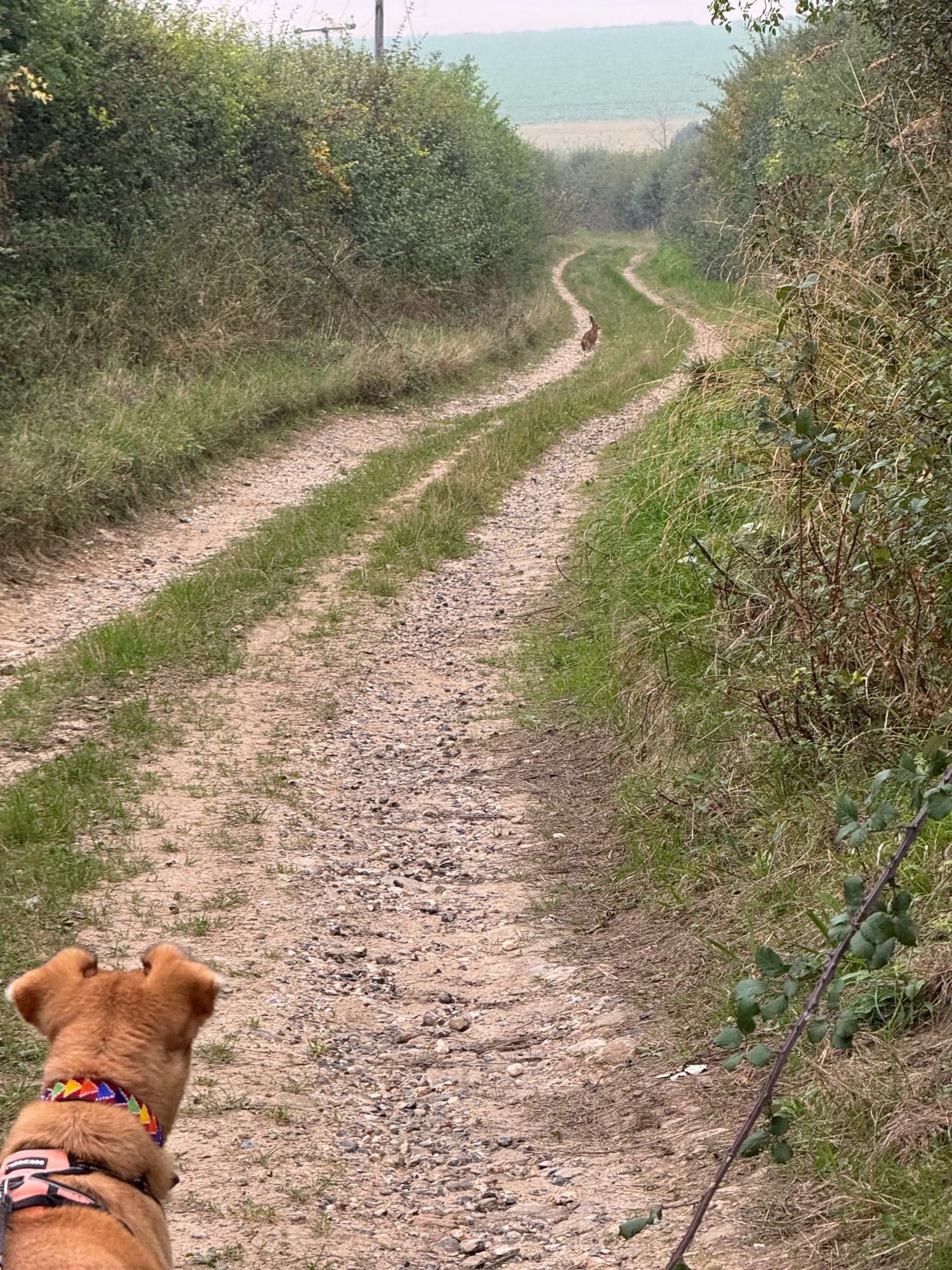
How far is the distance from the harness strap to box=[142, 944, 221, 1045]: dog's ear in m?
0.28

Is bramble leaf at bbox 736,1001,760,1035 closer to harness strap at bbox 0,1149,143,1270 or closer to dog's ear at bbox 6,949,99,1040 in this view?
harness strap at bbox 0,1149,143,1270

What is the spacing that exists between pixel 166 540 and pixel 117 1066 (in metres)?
8.74

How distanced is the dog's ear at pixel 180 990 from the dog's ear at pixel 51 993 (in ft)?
0.43

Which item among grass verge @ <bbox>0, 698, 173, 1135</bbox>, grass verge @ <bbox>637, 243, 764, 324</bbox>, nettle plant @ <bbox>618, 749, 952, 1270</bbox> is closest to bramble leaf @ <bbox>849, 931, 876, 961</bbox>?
nettle plant @ <bbox>618, 749, 952, 1270</bbox>

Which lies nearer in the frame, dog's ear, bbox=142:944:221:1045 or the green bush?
dog's ear, bbox=142:944:221:1045

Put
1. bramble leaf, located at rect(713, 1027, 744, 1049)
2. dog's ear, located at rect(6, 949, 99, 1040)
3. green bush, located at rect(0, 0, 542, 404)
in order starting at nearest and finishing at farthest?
bramble leaf, located at rect(713, 1027, 744, 1049), dog's ear, located at rect(6, 949, 99, 1040), green bush, located at rect(0, 0, 542, 404)

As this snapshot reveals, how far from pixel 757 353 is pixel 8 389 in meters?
7.83

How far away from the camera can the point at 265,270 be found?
59.6 ft

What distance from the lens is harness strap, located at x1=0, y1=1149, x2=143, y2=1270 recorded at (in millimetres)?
1899

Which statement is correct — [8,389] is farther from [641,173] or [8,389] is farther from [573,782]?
[641,173]

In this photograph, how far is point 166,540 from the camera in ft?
34.5

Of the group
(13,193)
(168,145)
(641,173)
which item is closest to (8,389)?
(13,193)

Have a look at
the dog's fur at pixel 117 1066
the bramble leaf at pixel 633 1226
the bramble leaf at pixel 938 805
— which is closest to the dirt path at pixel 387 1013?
the dog's fur at pixel 117 1066

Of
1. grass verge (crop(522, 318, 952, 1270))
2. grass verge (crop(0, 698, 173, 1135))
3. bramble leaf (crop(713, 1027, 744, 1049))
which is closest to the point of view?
bramble leaf (crop(713, 1027, 744, 1049))
